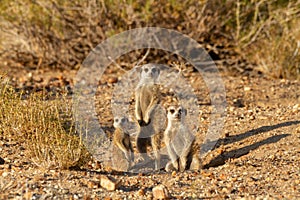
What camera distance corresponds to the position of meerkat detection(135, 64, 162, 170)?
5.43 metres

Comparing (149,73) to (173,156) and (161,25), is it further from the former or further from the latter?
(161,25)

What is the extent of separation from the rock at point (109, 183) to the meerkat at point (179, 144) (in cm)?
97

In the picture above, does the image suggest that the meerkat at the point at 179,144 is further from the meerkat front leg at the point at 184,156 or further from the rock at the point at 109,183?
the rock at the point at 109,183

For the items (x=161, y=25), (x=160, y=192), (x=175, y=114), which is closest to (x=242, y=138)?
(x=175, y=114)

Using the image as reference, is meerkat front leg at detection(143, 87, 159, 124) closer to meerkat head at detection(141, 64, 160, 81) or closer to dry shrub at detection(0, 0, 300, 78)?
meerkat head at detection(141, 64, 160, 81)

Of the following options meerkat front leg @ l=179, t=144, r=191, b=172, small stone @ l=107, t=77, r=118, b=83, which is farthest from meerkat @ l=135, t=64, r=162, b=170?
small stone @ l=107, t=77, r=118, b=83

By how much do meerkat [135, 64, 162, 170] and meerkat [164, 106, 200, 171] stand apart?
0.55 ft

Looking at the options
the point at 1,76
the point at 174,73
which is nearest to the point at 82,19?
the point at 174,73

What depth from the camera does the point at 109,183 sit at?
429cm

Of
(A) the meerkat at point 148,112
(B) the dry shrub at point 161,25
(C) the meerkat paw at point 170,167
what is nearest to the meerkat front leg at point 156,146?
(A) the meerkat at point 148,112

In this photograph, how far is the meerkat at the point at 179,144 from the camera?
17.0 feet

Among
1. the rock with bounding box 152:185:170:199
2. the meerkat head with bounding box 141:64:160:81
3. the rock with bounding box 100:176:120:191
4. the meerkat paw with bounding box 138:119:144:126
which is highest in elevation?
the meerkat head with bounding box 141:64:160:81

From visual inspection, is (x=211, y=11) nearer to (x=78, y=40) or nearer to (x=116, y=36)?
(x=116, y=36)

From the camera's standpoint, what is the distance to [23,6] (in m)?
8.98
